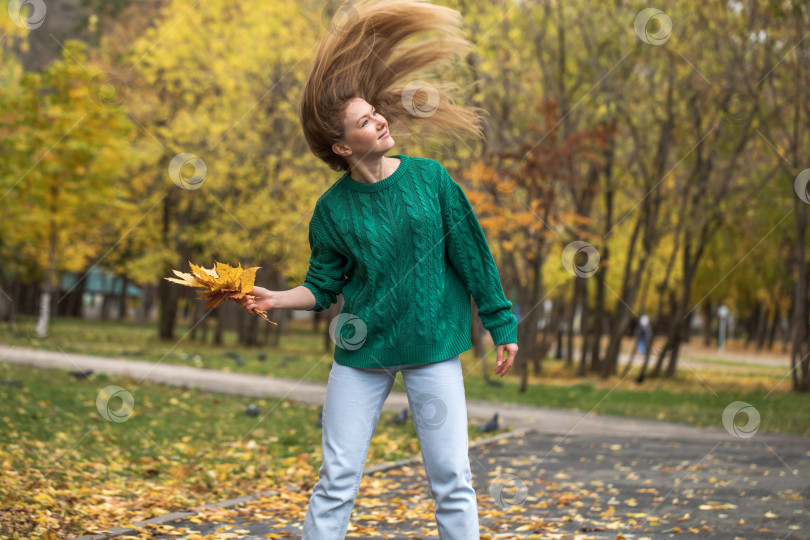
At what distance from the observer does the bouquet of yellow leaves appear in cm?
326

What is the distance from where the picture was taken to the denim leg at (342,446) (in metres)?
3.44

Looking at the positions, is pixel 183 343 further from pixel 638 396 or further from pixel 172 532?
pixel 172 532

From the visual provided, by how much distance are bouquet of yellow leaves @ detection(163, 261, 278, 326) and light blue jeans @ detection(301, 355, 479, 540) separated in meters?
0.50

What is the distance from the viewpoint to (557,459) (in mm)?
8562

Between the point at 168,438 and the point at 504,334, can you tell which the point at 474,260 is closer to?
the point at 504,334

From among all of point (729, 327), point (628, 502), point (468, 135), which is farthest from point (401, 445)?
point (729, 327)

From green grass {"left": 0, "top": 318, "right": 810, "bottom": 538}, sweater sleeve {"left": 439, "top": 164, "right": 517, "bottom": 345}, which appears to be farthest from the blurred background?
sweater sleeve {"left": 439, "top": 164, "right": 517, "bottom": 345}

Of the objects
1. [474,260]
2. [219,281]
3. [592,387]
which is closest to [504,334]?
[474,260]

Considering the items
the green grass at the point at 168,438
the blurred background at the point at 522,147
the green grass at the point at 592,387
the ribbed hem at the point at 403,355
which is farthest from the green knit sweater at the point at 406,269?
the green grass at the point at 592,387

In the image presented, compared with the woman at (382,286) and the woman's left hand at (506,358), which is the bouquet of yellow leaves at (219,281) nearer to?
the woman at (382,286)

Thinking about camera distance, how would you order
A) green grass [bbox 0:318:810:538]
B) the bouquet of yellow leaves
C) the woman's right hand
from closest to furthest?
A: the bouquet of yellow leaves → the woman's right hand → green grass [bbox 0:318:810:538]

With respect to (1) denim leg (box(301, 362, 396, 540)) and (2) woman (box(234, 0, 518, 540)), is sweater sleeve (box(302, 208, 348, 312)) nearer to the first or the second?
(2) woman (box(234, 0, 518, 540))

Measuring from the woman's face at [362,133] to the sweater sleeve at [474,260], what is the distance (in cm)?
29

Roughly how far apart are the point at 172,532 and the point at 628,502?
2.99 m
